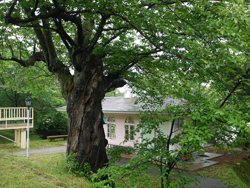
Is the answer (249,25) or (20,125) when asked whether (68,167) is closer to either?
(249,25)

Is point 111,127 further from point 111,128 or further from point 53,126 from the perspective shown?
point 53,126

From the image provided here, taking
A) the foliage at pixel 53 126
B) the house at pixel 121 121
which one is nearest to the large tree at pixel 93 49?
the house at pixel 121 121

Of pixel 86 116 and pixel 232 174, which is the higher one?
pixel 86 116

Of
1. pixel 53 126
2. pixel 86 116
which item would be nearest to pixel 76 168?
pixel 86 116

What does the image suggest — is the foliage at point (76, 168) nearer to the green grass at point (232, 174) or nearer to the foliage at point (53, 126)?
the green grass at point (232, 174)

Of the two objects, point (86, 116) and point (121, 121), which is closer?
point (86, 116)

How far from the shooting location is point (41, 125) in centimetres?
2270

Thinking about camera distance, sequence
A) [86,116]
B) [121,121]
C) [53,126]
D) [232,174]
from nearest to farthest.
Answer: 1. [86,116]
2. [232,174]
3. [121,121]
4. [53,126]

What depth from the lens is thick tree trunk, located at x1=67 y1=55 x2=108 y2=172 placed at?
816 centimetres

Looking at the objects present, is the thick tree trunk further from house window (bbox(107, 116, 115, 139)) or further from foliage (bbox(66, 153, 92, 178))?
house window (bbox(107, 116, 115, 139))

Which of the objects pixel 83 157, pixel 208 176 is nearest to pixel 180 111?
pixel 83 157

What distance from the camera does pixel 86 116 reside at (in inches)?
322

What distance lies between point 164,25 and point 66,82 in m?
5.03

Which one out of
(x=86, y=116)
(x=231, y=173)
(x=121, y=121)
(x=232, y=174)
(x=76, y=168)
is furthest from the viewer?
Result: (x=121, y=121)
